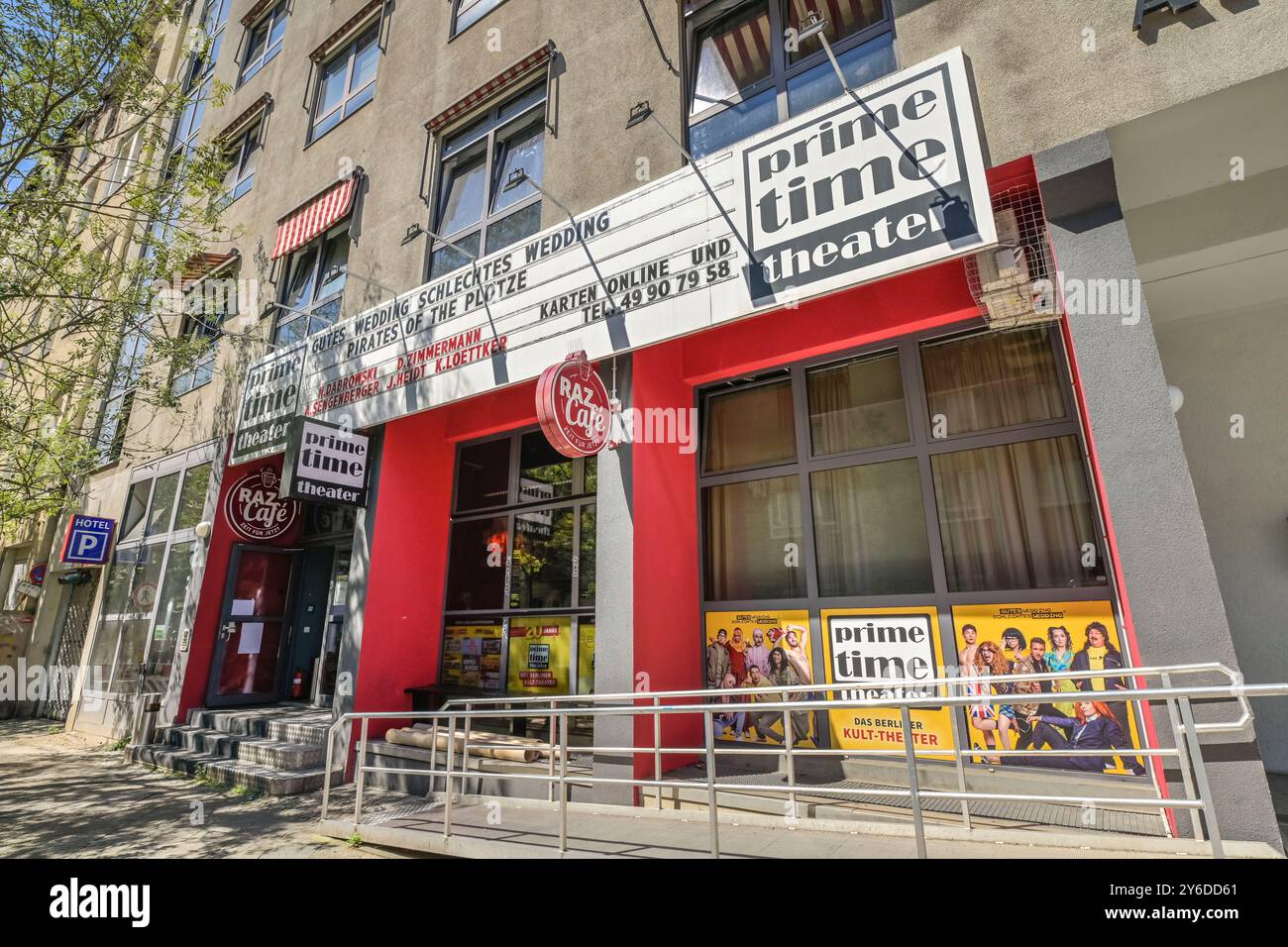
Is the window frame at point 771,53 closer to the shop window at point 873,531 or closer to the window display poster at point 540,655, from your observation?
the shop window at point 873,531

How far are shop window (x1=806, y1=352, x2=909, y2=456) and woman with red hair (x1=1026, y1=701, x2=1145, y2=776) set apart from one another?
2.60m

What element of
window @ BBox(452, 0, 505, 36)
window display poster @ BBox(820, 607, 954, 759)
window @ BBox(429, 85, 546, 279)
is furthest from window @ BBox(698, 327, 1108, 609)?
window @ BBox(452, 0, 505, 36)

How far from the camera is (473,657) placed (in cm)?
812

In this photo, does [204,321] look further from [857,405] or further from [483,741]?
[857,405]

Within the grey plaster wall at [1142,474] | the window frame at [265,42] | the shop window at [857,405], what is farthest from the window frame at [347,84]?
the grey plaster wall at [1142,474]

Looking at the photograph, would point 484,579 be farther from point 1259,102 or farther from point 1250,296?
point 1250,296

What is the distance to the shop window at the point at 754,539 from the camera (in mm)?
6352

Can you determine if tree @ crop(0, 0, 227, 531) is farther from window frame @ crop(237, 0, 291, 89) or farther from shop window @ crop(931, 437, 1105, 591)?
shop window @ crop(931, 437, 1105, 591)

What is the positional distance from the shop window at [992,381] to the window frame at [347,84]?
34.2ft

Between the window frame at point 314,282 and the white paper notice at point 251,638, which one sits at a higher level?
the window frame at point 314,282

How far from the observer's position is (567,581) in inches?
294

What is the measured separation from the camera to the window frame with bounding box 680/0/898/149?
5.92 metres

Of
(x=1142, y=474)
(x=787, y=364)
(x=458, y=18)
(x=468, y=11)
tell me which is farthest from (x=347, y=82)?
(x=1142, y=474)
